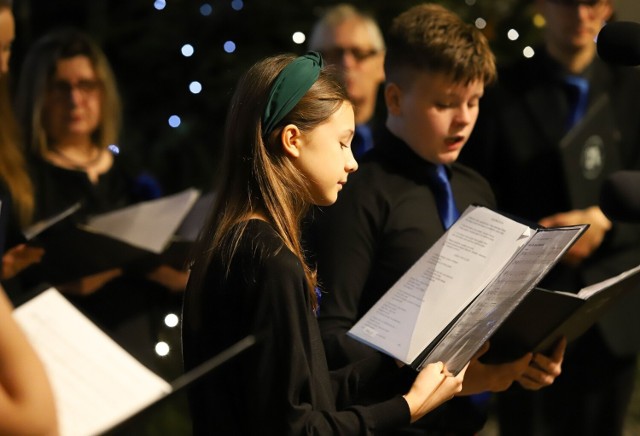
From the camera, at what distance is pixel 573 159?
3490mm

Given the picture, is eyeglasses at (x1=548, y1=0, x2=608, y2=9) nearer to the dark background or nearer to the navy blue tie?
the navy blue tie

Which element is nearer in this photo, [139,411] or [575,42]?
[139,411]

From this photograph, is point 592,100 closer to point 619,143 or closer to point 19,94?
point 619,143

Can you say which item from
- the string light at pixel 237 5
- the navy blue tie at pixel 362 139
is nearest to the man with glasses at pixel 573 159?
the navy blue tie at pixel 362 139

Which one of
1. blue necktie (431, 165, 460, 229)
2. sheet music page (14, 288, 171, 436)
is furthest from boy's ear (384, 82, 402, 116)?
sheet music page (14, 288, 171, 436)

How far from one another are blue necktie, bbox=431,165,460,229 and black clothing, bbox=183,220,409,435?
2.31 ft

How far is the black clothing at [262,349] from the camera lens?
1.88 meters

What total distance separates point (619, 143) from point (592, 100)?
6.5 inches

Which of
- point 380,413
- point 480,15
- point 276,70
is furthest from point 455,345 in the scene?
point 480,15

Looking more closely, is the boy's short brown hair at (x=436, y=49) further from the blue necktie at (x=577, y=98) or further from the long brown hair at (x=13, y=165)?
the long brown hair at (x=13, y=165)

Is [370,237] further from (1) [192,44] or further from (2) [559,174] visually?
(1) [192,44]

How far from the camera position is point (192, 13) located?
5.47 meters

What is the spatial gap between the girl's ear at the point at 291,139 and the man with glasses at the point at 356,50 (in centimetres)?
→ 198

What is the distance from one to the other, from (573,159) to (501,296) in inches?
57.9
